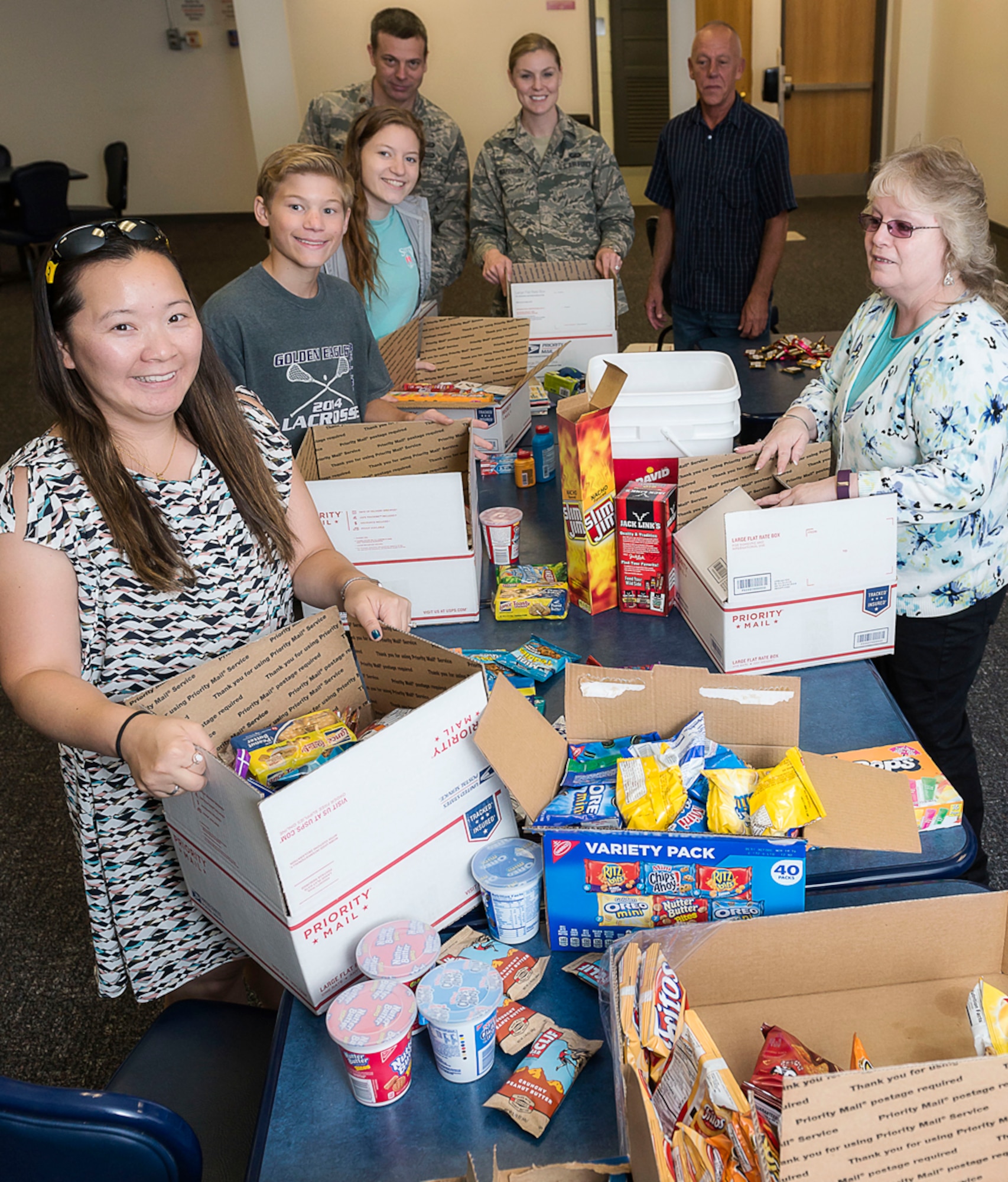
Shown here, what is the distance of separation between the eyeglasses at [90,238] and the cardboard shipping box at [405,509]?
0.55 m

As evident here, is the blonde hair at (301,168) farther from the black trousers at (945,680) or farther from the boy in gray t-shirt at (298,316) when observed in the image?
the black trousers at (945,680)

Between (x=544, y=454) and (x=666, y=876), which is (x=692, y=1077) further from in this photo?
(x=544, y=454)

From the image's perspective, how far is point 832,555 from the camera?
5.15ft

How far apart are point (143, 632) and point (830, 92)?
31.9 feet

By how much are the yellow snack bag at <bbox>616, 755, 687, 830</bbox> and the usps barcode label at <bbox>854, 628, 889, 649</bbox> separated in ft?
2.11

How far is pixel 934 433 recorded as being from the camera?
5.58 feet

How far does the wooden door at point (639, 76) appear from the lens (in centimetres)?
902

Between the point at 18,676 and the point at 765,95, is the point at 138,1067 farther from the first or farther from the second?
the point at 765,95

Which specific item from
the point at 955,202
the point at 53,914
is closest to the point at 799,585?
the point at 955,202

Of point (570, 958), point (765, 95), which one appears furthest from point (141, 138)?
point (570, 958)

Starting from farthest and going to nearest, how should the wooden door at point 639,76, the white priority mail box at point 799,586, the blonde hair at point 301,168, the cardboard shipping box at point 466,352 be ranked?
the wooden door at point 639,76
the cardboard shipping box at point 466,352
the blonde hair at point 301,168
the white priority mail box at point 799,586

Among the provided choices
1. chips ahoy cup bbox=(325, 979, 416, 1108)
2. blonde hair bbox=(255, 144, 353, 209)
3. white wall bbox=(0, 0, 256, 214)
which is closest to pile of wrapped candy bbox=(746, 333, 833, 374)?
blonde hair bbox=(255, 144, 353, 209)

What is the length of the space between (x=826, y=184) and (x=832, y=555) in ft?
30.4

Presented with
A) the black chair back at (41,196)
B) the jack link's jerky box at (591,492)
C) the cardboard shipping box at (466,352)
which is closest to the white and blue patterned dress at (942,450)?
the jack link's jerky box at (591,492)
